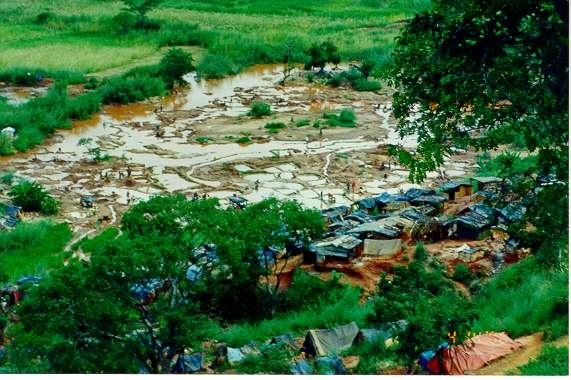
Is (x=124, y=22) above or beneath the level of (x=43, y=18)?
beneath

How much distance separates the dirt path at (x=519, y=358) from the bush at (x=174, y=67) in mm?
15590

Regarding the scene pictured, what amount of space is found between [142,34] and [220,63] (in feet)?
17.2

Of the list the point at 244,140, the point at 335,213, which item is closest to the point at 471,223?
the point at 335,213

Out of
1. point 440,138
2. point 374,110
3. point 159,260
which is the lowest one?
point 374,110

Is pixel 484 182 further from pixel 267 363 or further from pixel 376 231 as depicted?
pixel 267 363

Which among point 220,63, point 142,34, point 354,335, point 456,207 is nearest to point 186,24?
point 142,34

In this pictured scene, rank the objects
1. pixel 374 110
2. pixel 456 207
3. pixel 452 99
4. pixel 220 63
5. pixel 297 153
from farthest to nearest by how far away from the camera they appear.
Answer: pixel 220 63
pixel 374 110
pixel 297 153
pixel 456 207
pixel 452 99

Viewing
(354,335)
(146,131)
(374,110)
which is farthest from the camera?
(374,110)

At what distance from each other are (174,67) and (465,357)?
15.9 metres

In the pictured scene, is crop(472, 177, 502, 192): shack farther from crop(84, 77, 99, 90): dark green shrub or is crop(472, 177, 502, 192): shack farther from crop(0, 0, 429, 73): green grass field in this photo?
crop(0, 0, 429, 73): green grass field

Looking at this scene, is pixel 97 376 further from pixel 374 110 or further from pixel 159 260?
pixel 374 110

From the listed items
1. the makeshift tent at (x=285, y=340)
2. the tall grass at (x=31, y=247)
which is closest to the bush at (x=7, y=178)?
the tall grass at (x=31, y=247)

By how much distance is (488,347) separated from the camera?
6.51 metres

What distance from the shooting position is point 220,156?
1556 cm
